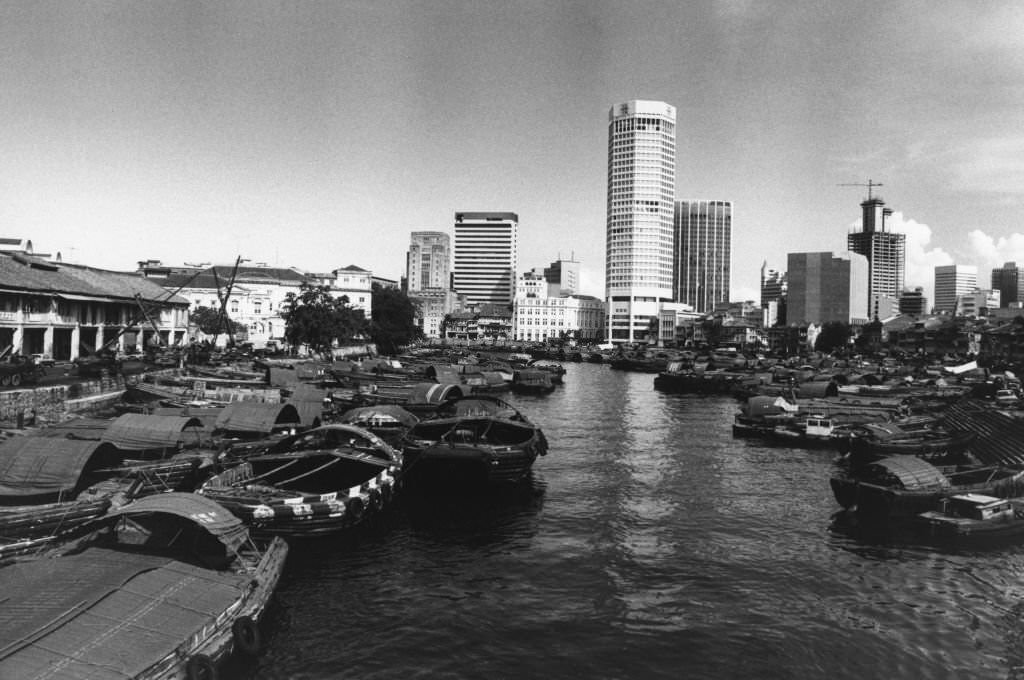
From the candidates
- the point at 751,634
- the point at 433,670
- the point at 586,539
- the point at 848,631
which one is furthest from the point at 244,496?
the point at 848,631

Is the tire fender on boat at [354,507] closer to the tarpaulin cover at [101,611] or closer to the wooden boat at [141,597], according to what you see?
the wooden boat at [141,597]

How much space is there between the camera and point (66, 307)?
222 ft

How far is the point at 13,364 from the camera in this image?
145 feet

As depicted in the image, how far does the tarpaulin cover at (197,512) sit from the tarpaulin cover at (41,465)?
6535 mm

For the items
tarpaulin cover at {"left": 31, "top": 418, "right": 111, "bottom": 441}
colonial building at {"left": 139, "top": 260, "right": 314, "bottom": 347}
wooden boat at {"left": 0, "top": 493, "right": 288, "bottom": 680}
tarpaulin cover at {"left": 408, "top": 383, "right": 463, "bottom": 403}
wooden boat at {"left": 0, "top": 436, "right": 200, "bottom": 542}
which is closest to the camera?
wooden boat at {"left": 0, "top": 493, "right": 288, "bottom": 680}

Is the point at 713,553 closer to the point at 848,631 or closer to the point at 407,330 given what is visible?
the point at 848,631

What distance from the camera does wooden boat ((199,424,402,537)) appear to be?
22516 mm

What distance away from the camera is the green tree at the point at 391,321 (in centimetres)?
13925

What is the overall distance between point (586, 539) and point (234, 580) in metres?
14.1

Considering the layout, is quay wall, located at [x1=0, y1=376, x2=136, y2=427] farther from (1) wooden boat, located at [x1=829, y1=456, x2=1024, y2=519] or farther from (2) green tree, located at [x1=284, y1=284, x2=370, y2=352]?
(2) green tree, located at [x1=284, y1=284, x2=370, y2=352]

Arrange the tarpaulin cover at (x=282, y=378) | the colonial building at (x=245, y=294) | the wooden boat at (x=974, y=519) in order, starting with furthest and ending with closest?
the colonial building at (x=245, y=294), the tarpaulin cover at (x=282, y=378), the wooden boat at (x=974, y=519)

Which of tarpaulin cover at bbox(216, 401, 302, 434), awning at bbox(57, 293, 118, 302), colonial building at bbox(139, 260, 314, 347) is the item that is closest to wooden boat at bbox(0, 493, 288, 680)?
tarpaulin cover at bbox(216, 401, 302, 434)

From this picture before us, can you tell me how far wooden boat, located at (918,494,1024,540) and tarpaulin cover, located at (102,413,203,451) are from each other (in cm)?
3203

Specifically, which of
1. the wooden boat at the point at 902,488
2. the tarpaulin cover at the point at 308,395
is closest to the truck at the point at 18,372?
the tarpaulin cover at the point at 308,395
